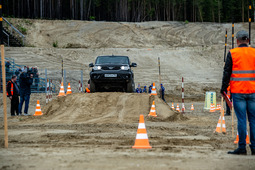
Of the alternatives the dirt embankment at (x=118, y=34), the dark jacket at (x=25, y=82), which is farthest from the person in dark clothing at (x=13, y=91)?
the dirt embankment at (x=118, y=34)

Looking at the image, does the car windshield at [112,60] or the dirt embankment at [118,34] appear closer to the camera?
the car windshield at [112,60]

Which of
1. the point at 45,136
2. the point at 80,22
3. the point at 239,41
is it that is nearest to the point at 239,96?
the point at 239,41

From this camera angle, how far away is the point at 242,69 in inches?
265

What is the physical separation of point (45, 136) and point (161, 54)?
38481 millimetres

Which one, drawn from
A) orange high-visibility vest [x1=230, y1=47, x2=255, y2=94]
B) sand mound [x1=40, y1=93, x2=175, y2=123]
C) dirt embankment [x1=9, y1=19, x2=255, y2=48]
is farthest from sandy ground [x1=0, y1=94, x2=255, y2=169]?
dirt embankment [x1=9, y1=19, x2=255, y2=48]

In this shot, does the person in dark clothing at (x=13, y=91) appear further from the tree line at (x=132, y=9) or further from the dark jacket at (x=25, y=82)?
the tree line at (x=132, y=9)

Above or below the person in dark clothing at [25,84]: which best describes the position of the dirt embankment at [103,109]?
below

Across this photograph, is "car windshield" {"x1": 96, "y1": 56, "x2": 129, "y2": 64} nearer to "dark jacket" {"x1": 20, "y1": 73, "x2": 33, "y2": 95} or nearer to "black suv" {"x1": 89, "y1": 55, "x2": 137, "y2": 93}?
"black suv" {"x1": 89, "y1": 55, "x2": 137, "y2": 93}

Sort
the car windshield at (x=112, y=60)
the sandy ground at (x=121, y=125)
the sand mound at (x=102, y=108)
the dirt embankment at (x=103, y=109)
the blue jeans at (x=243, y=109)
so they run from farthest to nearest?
the car windshield at (x=112, y=60) → the sand mound at (x=102, y=108) → the dirt embankment at (x=103, y=109) → the blue jeans at (x=243, y=109) → the sandy ground at (x=121, y=125)

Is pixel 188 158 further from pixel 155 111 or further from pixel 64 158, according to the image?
pixel 155 111

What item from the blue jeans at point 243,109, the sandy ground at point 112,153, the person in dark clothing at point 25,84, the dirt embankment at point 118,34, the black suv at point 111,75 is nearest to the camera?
the sandy ground at point 112,153

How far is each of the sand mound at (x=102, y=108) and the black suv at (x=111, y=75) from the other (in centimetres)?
81

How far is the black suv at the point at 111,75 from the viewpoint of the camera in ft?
54.1

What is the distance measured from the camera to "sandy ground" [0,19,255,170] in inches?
224
